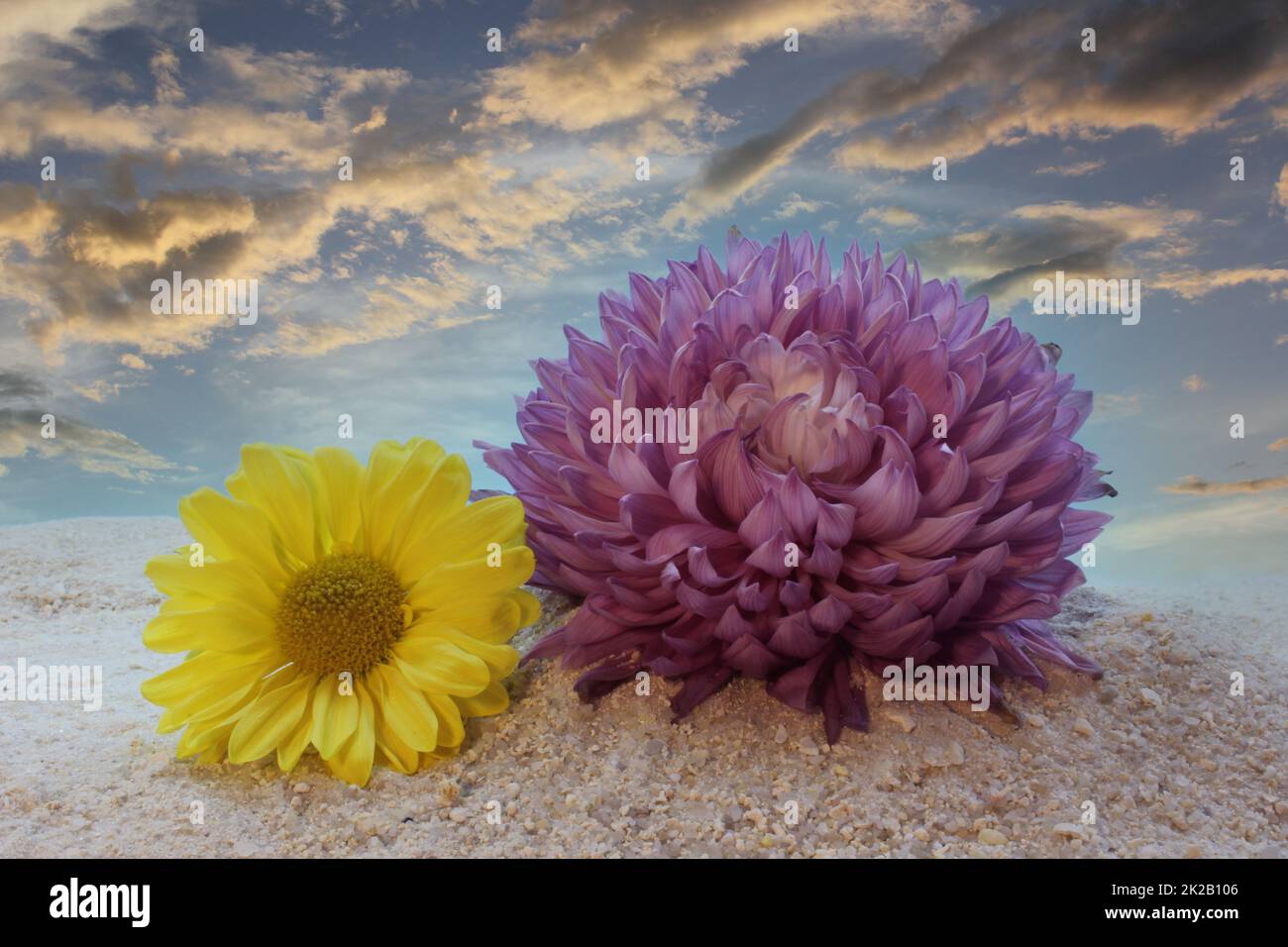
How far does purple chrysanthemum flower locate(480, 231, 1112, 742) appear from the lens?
5.22ft

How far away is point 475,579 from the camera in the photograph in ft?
5.63

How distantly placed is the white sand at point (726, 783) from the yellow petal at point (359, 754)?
0.03m

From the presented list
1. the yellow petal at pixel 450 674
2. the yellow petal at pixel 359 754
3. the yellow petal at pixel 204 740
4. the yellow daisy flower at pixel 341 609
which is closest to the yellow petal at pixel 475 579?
the yellow daisy flower at pixel 341 609

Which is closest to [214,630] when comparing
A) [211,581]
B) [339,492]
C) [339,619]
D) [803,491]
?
[211,581]

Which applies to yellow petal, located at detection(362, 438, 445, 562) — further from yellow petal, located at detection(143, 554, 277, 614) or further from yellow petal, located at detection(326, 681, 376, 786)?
yellow petal, located at detection(326, 681, 376, 786)

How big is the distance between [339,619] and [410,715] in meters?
0.21

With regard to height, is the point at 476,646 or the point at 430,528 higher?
the point at 430,528

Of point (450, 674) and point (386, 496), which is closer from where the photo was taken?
point (450, 674)

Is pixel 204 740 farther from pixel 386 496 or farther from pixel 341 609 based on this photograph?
pixel 386 496

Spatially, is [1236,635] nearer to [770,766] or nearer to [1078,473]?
[1078,473]

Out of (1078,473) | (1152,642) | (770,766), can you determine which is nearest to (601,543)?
(770,766)

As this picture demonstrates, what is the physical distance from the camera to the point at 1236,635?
7.46 ft
